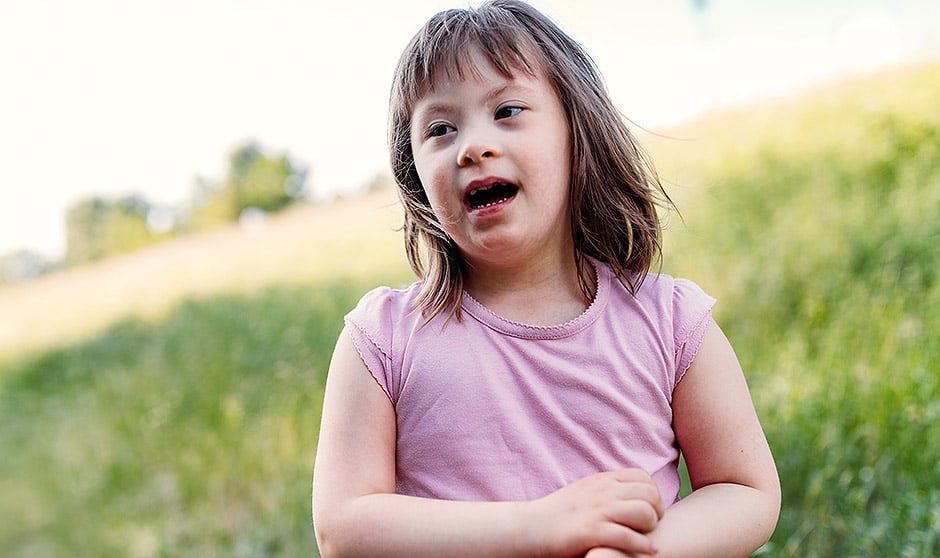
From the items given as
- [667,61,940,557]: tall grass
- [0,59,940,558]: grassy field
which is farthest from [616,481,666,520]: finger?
[667,61,940,557]: tall grass

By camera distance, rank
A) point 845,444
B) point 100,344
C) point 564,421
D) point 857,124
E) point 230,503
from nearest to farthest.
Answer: point 564,421 < point 845,444 < point 230,503 < point 857,124 < point 100,344

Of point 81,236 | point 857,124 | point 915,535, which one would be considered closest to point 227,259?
point 857,124

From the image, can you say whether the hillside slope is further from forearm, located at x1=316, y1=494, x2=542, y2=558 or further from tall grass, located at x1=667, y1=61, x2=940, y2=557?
forearm, located at x1=316, y1=494, x2=542, y2=558

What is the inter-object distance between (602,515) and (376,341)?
404 millimetres

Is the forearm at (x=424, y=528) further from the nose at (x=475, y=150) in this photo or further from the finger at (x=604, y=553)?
the nose at (x=475, y=150)

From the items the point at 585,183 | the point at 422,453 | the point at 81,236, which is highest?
the point at 585,183

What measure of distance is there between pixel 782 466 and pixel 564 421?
1477 mm

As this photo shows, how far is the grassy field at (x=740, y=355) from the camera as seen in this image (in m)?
2.52

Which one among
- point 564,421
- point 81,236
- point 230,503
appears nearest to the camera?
point 564,421

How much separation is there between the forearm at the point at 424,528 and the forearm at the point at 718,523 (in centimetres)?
18

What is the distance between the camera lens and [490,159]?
1.29 meters

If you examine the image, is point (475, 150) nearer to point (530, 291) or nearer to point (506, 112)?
point (506, 112)

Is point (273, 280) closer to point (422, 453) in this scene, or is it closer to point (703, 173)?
point (703, 173)

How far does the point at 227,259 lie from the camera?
729cm
